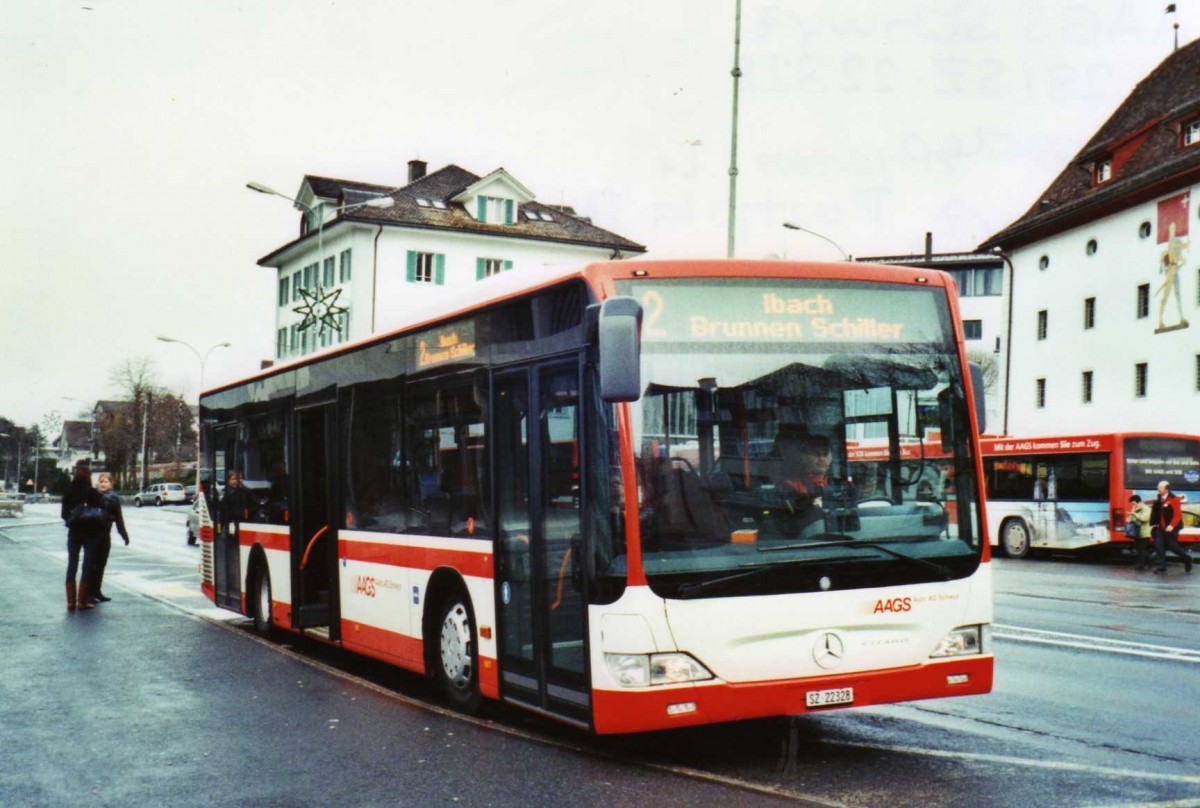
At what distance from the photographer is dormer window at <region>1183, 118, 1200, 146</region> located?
4341 cm

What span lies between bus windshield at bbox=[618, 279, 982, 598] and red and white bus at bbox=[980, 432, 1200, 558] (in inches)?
858

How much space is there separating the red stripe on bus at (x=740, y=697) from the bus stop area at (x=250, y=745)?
33cm

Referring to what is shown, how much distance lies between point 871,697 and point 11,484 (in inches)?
6705

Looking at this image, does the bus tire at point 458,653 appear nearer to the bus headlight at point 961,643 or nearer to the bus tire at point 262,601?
the bus headlight at point 961,643

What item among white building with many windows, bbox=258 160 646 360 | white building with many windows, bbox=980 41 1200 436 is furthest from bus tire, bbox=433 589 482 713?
white building with many windows, bbox=258 160 646 360

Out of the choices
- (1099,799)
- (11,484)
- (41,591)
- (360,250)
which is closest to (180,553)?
(41,591)

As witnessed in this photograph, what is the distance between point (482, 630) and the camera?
28.1 feet

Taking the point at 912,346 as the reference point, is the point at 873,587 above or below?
below

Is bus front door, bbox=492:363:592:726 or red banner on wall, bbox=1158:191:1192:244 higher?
red banner on wall, bbox=1158:191:1192:244

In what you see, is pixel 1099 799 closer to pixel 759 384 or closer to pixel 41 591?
pixel 759 384

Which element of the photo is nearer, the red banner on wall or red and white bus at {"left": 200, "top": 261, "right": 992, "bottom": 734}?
red and white bus at {"left": 200, "top": 261, "right": 992, "bottom": 734}

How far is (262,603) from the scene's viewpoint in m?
14.0

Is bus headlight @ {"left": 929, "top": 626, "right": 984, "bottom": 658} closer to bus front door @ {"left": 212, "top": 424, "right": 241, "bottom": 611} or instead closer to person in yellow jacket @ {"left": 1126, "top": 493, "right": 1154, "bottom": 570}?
bus front door @ {"left": 212, "top": 424, "right": 241, "bottom": 611}

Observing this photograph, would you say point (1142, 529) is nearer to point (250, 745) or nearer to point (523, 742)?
point (523, 742)
